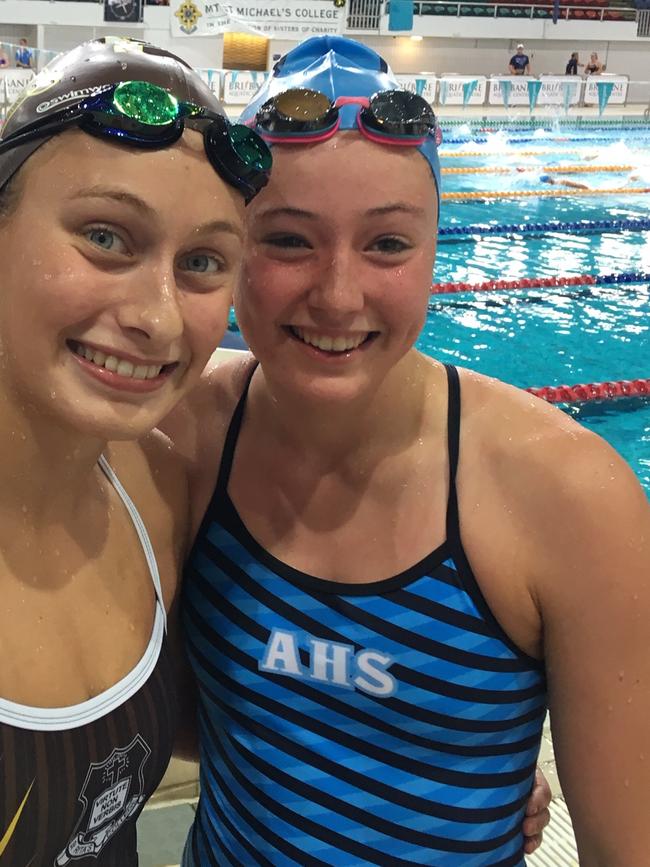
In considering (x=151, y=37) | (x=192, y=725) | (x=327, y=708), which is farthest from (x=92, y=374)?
(x=151, y=37)

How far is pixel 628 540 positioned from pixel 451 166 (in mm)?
12126

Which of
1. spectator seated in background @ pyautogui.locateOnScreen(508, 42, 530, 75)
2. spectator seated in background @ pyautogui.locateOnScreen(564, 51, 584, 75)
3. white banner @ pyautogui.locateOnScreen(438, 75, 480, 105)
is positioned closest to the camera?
white banner @ pyautogui.locateOnScreen(438, 75, 480, 105)

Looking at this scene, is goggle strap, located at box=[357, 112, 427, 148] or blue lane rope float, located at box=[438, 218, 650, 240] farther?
blue lane rope float, located at box=[438, 218, 650, 240]

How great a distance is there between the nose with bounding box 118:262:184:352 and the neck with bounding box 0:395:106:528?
21 centimetres

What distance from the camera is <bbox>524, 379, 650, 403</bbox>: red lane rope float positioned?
17.0 feet

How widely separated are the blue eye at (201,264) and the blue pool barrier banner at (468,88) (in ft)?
59.6

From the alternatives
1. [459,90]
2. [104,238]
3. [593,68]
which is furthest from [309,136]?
[593,68]

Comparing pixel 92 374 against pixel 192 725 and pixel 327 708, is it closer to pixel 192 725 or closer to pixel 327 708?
pixel 327 708

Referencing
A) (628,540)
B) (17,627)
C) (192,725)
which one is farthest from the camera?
(192,725)

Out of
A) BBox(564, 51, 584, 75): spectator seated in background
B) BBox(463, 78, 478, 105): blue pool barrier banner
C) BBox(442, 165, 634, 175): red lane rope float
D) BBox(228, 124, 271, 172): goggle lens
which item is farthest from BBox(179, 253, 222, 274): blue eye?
BBox(564, 51, 584, 75): spectator seated in background

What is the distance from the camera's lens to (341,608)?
4.31 feet

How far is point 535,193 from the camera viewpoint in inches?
434

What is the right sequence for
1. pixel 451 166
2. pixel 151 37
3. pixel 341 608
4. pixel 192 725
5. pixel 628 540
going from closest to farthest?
pixel 628 540
pixel 341 608
pixel 192 725
pixel 451 166
pixel 151 37

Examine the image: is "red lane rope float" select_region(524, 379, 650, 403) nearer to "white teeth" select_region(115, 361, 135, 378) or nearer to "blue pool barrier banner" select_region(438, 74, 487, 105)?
"white teeth" select_region(115, 361, 135, 378)
